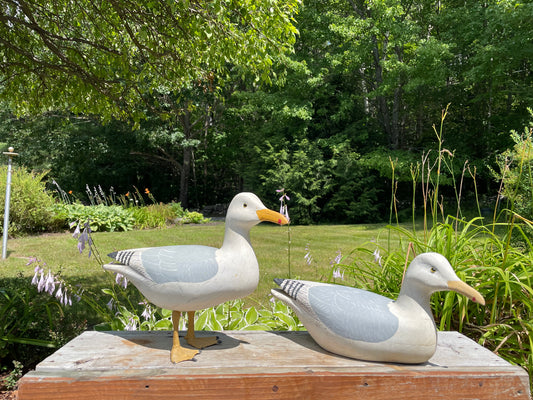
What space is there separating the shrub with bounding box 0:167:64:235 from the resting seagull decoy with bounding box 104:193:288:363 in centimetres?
909

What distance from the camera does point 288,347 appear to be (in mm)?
1880

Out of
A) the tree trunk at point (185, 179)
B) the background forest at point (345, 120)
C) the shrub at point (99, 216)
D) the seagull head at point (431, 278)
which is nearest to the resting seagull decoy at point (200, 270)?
the seagull head at point (431, 278)

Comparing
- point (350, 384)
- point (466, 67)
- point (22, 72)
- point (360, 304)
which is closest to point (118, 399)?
point (350, 384)

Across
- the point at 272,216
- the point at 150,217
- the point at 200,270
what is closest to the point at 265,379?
the point at 200,270

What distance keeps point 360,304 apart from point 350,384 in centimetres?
32

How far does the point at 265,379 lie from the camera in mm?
1560

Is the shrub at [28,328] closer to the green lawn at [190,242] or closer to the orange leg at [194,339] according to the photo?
the orange leg at [194,339]

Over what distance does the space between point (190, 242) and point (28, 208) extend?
424 centimetres

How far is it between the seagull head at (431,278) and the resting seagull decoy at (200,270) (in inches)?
23.1

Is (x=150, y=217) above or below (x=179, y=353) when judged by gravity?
below

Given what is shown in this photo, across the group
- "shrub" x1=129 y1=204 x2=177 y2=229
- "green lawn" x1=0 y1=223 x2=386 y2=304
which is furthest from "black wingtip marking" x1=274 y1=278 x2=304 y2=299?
"shrub" x1=129 y1=204 x2=177 y2=229

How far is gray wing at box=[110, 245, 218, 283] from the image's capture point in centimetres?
169

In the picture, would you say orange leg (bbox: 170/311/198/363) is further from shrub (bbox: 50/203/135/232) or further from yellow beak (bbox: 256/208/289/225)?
shrub (bbox: 50/203/135/232)

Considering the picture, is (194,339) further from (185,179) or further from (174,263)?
(185,179)
